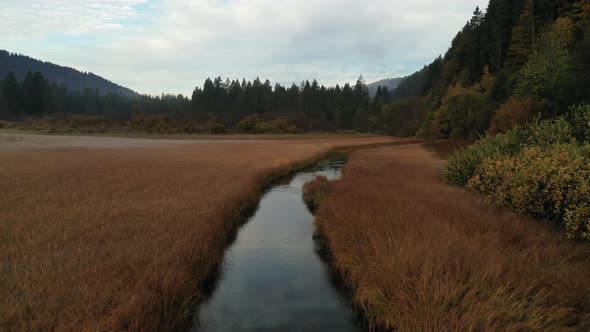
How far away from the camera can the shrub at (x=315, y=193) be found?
2006 centimetres

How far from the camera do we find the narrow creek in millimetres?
8148

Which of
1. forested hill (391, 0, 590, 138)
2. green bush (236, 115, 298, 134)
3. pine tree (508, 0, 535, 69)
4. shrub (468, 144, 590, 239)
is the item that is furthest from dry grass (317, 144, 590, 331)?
green bush (236, 115, 298, 134)

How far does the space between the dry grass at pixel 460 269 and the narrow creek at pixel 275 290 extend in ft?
2.81

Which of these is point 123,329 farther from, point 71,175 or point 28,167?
point 28,167

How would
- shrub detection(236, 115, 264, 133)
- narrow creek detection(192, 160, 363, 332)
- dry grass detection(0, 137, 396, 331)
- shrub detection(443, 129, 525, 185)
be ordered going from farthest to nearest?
shrub detection(236, 115, 264, 133) → shrub detection(443, 129, 525, 185) → narrow creek detection(192, 160, 363, 332) → dry grass detection(0, 137, 396, 331)

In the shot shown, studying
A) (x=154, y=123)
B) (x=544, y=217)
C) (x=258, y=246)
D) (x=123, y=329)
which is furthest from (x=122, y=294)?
(x=154, y=123)

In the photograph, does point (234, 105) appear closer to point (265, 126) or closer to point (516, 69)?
point (265, 126)

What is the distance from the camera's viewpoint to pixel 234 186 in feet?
71.6

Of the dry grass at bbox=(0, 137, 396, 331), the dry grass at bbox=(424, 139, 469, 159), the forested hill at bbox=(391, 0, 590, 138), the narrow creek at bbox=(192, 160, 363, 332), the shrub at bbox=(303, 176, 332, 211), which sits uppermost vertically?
the forested hill at bbox=(391, 0, 590, 138)

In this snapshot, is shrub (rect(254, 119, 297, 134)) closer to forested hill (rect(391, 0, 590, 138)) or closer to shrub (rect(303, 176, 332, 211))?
forested hill (rect(391, 0, 590, 138))

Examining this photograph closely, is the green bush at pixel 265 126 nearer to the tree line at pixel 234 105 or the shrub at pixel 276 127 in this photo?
the shrub at pixel 276 127

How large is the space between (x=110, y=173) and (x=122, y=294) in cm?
2086

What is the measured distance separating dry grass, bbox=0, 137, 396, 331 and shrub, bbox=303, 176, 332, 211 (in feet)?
12.9

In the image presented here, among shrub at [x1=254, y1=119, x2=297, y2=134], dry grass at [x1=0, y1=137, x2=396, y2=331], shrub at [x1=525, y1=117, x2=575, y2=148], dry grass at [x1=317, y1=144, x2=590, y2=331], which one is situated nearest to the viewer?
dry grass at [x1=317, y1=144, x2=590, y2=331]
